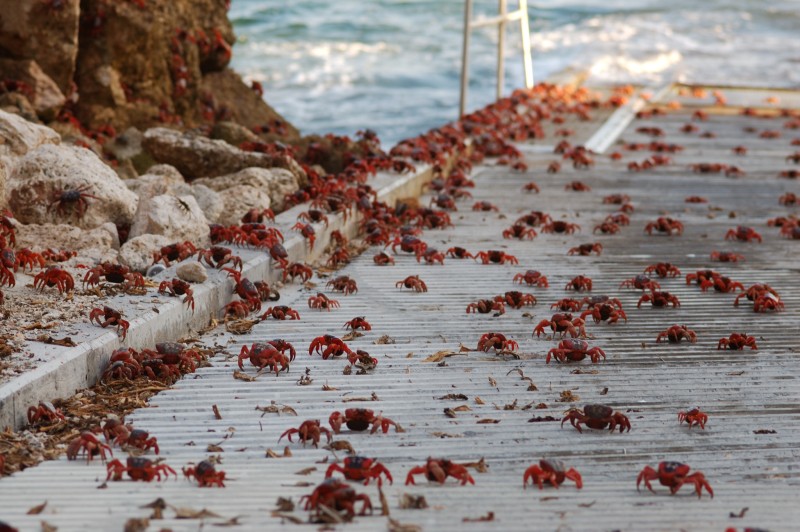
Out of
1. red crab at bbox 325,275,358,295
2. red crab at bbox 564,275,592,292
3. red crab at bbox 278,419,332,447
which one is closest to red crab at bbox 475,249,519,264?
red crab at bbox 564,275,592,292

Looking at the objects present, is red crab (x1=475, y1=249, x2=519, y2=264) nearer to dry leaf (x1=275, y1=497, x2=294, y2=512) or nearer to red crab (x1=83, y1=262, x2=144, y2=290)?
red crab (x1=83, y1=262, x2=144, y2=290)

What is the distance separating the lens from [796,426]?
4.36 meters

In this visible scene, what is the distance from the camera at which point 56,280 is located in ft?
18.1

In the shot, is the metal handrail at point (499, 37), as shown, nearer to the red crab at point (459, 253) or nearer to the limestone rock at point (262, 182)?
the limestone rock at point (262, 182)

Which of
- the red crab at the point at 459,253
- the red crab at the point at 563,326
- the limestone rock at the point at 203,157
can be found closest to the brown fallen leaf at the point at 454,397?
the red crab at the point at 563,326

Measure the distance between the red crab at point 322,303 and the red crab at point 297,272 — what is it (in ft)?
1.88

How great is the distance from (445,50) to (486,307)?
3336 cm

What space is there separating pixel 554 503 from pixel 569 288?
3.38m

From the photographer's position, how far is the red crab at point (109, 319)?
4.95 m

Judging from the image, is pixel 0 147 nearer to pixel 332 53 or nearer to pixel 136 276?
pixel 136 276

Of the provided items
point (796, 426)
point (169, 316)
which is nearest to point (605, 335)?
point (796, 426)

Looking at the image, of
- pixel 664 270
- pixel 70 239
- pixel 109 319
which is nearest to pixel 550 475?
pixel 109 319

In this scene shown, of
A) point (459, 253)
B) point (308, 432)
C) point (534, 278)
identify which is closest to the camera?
point (308, 432)

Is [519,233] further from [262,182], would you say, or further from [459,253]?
[262,182]
